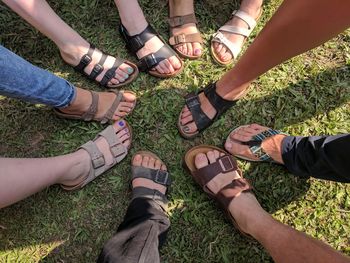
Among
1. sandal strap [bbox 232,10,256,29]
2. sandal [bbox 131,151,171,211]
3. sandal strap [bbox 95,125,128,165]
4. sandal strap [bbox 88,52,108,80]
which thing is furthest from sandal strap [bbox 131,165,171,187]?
sandal strap [bbox 232,10,256,29]

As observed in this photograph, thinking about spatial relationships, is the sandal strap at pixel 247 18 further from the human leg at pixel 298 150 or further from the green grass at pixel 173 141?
the human leg at pixel 298 150

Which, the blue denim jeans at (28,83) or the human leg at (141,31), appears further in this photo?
the human leg at (141,31)

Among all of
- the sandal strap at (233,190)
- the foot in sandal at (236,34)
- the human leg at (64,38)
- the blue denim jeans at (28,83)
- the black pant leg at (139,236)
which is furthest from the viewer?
the foot in sandal at (236,34)

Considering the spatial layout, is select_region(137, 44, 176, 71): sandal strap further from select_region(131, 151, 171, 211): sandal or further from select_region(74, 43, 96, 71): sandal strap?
select_region(131, 151, 171, 211): sandal

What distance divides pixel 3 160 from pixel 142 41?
1.14 meters

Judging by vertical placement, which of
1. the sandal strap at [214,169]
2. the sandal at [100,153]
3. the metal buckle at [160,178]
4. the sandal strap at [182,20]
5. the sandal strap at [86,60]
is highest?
the sandal strap at [86,60]

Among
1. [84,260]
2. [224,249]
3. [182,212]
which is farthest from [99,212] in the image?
[224,249]

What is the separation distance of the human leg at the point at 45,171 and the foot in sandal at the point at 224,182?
18.5 inches

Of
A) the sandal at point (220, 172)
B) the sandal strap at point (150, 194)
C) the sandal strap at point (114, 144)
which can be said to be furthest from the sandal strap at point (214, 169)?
the sandal strap at point (114, 144)

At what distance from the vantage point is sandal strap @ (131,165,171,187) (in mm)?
2373

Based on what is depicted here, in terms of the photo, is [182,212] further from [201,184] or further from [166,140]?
[166,140]

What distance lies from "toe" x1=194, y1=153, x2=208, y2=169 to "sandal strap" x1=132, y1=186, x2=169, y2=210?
0.29 meters

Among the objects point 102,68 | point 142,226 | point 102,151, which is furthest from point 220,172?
point 102,68

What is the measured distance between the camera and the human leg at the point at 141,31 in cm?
241
